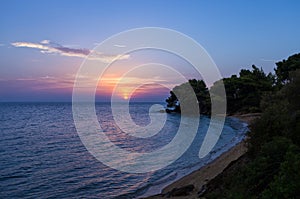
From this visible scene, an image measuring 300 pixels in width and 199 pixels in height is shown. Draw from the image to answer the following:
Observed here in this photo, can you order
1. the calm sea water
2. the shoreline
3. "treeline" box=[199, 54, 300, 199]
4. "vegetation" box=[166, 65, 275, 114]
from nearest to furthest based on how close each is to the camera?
1. "treeline" box=[199, 54, 300, 199]
2. the shoreline
3. the calm sea water
4. "vegetation" box=[166, 65, 275, 114]

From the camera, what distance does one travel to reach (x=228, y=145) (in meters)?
31.1

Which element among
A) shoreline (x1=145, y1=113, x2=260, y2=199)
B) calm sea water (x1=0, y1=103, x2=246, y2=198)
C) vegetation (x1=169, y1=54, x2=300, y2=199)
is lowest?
calm sea water (x1=0, y1=103, x2=246, y2=198)

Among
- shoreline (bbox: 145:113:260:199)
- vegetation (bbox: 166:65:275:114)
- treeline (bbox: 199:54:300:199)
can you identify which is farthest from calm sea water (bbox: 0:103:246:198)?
vegetation (bbox: 166:65:275:114)

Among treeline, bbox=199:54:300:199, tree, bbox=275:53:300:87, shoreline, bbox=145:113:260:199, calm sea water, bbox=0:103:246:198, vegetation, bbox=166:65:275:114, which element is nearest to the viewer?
treeline, bbox=199:54:300:199

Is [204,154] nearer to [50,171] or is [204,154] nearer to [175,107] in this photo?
[50,171]

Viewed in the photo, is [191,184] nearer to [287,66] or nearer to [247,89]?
[287,66]

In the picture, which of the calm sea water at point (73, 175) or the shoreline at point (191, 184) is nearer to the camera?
the shoreline at point (191, 184)

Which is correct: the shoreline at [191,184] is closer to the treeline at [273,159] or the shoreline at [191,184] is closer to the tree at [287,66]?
the treeline at [273,159]

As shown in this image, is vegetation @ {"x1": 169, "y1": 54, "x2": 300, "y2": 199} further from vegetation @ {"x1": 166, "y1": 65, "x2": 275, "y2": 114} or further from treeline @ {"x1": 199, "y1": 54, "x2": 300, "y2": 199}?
vegetation @ {"x1": 166, "y1": 65, "x2": 275, "y2": 114}

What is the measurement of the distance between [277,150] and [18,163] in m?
21.8

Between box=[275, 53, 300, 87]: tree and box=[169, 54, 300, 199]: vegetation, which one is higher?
box=[275, 53, 300, 87]: tree

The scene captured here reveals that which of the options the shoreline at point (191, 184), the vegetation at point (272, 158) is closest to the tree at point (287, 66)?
the shoreline at point (191, 184)

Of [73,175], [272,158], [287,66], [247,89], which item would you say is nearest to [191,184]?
[272,158]

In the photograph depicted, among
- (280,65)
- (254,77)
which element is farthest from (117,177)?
(254,77)
